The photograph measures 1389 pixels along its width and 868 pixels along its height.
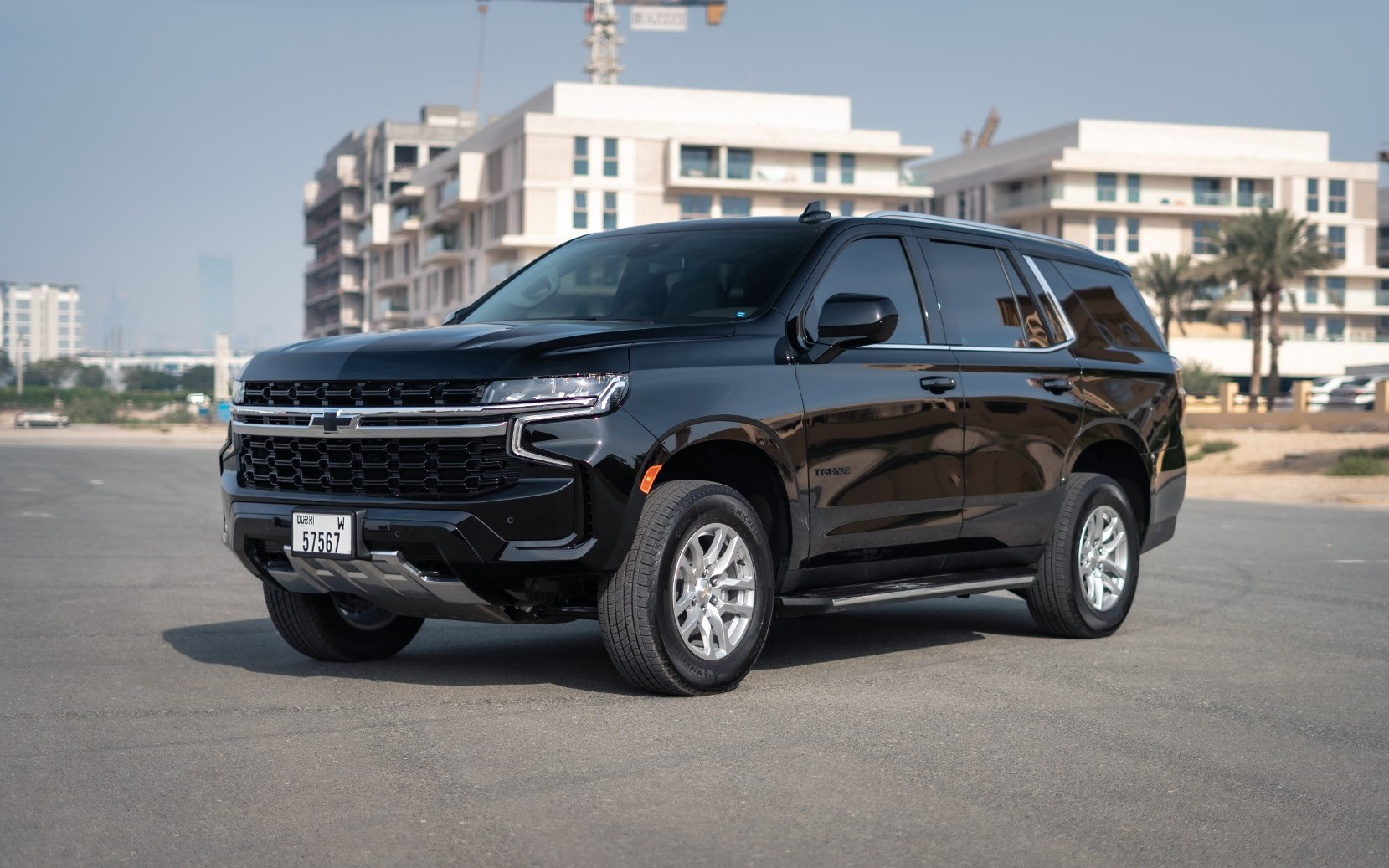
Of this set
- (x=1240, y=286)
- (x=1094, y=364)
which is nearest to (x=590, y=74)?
(x=1240, y=286)

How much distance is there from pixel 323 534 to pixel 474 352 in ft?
2.99

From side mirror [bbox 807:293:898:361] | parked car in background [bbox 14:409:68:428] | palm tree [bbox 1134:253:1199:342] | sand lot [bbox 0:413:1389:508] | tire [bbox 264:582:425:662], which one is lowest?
parked car in background [bbox 14:409:68:428]

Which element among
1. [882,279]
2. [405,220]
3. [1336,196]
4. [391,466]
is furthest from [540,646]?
[1336,196]

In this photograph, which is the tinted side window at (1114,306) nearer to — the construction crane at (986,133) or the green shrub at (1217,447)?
the green shrub at (1217,447)

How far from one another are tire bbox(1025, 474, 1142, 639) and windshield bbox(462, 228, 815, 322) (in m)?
2.15

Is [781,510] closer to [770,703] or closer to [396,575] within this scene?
[770,703]

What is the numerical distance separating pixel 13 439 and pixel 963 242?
187 ft

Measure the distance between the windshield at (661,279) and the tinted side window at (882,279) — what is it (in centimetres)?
19

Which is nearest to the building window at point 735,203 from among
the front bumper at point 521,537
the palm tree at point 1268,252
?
the palm tree at point 1268,252

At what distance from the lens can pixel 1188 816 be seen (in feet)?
15.4

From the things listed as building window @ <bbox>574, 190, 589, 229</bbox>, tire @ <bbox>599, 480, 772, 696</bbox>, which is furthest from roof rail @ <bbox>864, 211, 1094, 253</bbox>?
building window @ <bbox>574, 190, 589, 229</bbox>

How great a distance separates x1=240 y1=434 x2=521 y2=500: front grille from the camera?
600 cm

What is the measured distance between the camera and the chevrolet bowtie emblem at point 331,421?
6215mm

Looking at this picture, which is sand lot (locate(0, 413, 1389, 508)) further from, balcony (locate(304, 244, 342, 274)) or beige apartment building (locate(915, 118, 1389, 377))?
balcony (locate(304, 244, 342, 274))
